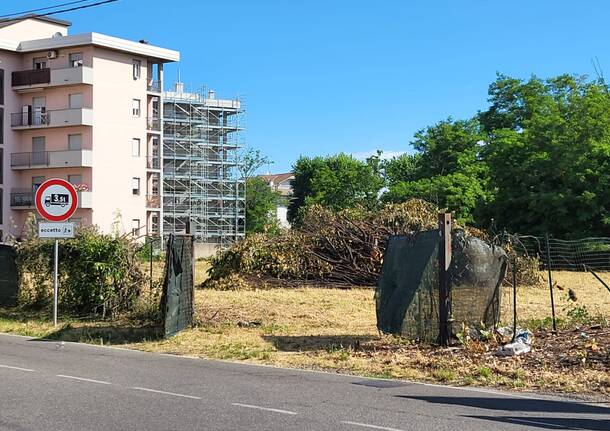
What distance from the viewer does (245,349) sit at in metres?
14.0

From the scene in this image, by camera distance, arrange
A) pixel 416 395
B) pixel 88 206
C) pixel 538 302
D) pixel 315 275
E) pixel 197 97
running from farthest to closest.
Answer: pixel 197 97, pixel 88 206, pixel 315 275, pixel 538 302, pixel 416 395

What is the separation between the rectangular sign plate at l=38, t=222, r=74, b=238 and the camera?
1747 cm

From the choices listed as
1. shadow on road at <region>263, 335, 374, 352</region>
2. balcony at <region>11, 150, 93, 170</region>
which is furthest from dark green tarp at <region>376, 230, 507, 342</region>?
balcony at <region>11, 150, 93, 170</region>

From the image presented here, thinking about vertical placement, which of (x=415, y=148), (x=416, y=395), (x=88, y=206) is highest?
(x=415, y=148)

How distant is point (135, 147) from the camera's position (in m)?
66.4

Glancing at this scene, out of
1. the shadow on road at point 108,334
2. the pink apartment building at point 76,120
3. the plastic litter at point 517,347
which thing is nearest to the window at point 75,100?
the pink apartment building at point 76,120

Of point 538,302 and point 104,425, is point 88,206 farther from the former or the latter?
point 104,425

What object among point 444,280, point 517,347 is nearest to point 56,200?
point 444,280

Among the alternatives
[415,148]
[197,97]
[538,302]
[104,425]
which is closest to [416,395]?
[104,425]

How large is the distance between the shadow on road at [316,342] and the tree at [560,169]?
33.9 metres

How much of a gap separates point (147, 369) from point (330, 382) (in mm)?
2840

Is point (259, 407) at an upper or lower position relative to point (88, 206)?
lower

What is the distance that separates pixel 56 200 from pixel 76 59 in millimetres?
48034

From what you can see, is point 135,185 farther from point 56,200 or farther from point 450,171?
point 56,200
